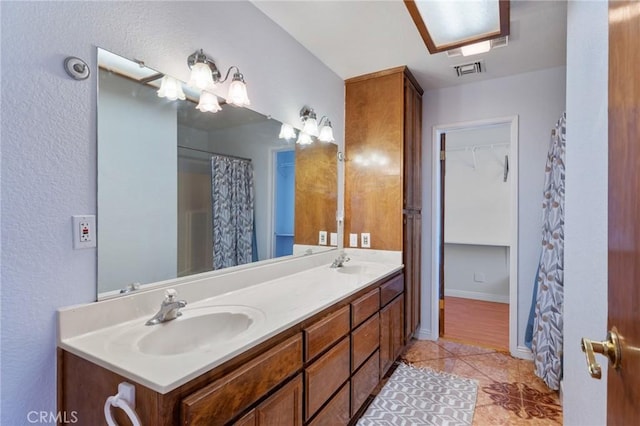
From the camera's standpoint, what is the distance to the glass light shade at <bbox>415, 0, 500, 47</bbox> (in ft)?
5.09

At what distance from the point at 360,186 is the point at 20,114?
7.31 feet

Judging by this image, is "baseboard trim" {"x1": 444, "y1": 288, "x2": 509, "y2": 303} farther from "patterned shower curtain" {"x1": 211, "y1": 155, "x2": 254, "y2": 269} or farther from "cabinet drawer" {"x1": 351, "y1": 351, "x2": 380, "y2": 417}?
"patterned shower curtain" {"x1": 211, "y1": 155, "x2": 254, "y2": 269}

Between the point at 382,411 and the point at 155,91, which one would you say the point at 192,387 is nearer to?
the point at 155,91

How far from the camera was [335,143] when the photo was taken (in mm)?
2709

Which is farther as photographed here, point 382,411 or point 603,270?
point 382,411

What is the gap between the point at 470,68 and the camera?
8.44ft

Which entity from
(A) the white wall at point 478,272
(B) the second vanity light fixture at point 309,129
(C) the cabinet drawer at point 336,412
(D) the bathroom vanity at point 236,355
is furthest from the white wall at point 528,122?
(C) the cabinet drawer at point 336,412

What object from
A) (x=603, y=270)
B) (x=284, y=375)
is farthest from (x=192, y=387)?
(x=603, y=270)

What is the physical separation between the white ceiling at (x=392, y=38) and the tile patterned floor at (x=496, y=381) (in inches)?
97.1

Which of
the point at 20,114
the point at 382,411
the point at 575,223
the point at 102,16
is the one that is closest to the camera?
the point at 20,114

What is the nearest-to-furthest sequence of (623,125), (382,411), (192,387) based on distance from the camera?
(623,125), (192,387), (382,411)
